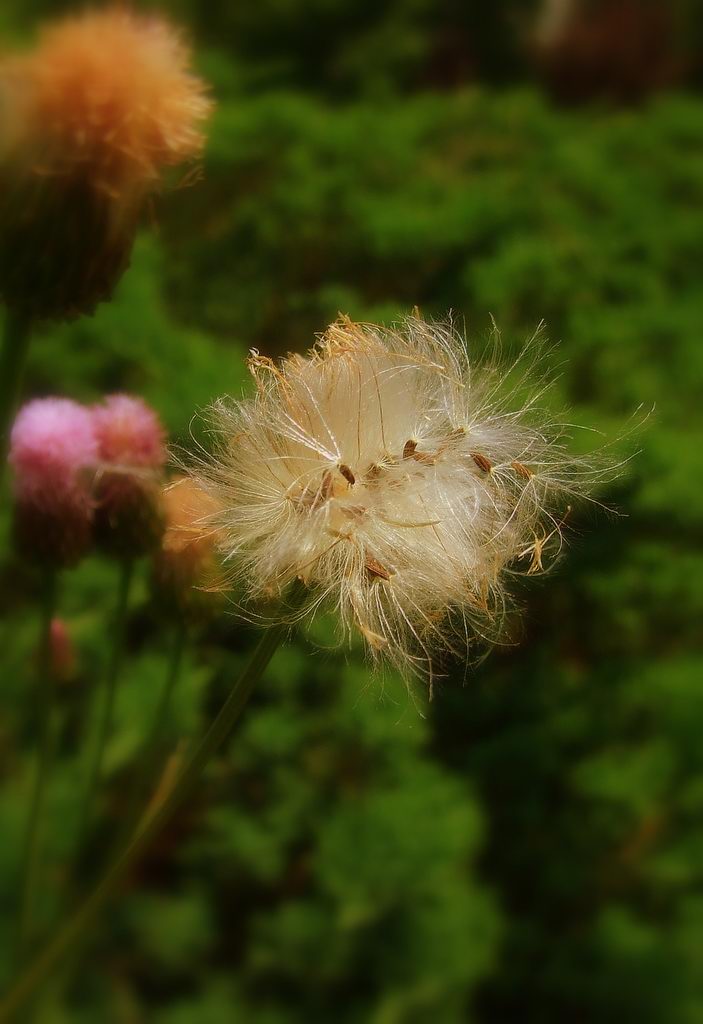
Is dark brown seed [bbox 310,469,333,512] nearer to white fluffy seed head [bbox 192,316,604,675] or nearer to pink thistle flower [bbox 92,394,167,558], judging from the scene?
white fluffy seed head [bbox 192,316,604,675]

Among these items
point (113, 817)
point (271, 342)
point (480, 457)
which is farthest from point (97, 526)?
point (113, 817)

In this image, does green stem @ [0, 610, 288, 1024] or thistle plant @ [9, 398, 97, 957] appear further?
thistle plant @ [9, 398, 97, 957]

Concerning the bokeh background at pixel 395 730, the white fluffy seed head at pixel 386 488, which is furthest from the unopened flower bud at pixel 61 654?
the white fluffy seed head at pixel 386 488

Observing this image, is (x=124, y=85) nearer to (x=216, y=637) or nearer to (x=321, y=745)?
(x=216, y=637)

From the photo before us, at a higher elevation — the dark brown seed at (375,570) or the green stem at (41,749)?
the dark brown seed at (375,570)

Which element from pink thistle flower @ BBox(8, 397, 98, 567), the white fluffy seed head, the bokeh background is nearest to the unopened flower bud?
the bokeh background

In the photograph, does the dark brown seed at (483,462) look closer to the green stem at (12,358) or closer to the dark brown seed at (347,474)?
the dark brown seed at (347,474)

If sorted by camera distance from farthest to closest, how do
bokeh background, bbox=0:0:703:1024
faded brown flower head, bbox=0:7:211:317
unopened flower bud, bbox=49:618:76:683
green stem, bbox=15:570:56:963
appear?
1. bokeh background, bbox=0:0:703:1024
2. unopened flower bud, bbox=49:618:76:683
3. green stem, bbox=15:570:56:963
4. faded brown flower head, bbox=0:7:211:317

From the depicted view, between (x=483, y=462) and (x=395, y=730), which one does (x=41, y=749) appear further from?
(x=395, y=730)
